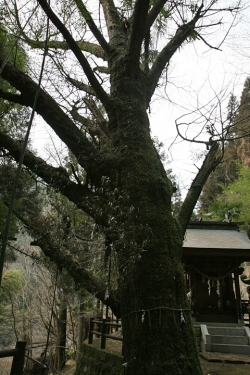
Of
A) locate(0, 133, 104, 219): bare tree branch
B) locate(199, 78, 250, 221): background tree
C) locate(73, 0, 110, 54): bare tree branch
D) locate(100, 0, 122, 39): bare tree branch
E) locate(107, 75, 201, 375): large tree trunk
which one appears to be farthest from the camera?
locate(199, 78, 250, 221): background tree

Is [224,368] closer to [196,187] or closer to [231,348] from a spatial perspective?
[231,348]

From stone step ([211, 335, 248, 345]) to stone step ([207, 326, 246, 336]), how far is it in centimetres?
39

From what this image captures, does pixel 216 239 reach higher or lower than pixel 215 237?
lower

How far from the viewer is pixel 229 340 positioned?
7152mm

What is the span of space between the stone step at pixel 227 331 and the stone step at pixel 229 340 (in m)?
0.39

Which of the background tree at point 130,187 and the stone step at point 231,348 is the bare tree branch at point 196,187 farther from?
the stone step at point 231,348

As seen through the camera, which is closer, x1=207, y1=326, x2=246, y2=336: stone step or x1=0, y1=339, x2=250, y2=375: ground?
x1=0, y1=339, x2=250, y2=375: ground


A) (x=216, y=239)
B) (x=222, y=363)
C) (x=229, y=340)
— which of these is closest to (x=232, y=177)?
(x=216, y=239)

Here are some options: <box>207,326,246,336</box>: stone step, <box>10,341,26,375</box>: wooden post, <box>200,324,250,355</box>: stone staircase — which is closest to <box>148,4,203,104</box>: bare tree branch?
<box>10,341,26,375</box>: wooden post

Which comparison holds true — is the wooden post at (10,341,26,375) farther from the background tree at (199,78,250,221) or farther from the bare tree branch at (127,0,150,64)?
the background tree at (199,78,250,221)

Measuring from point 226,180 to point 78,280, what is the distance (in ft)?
63.0

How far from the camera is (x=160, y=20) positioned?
5.27 m

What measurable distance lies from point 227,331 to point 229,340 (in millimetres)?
503

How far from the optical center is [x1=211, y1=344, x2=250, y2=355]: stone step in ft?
22.1
